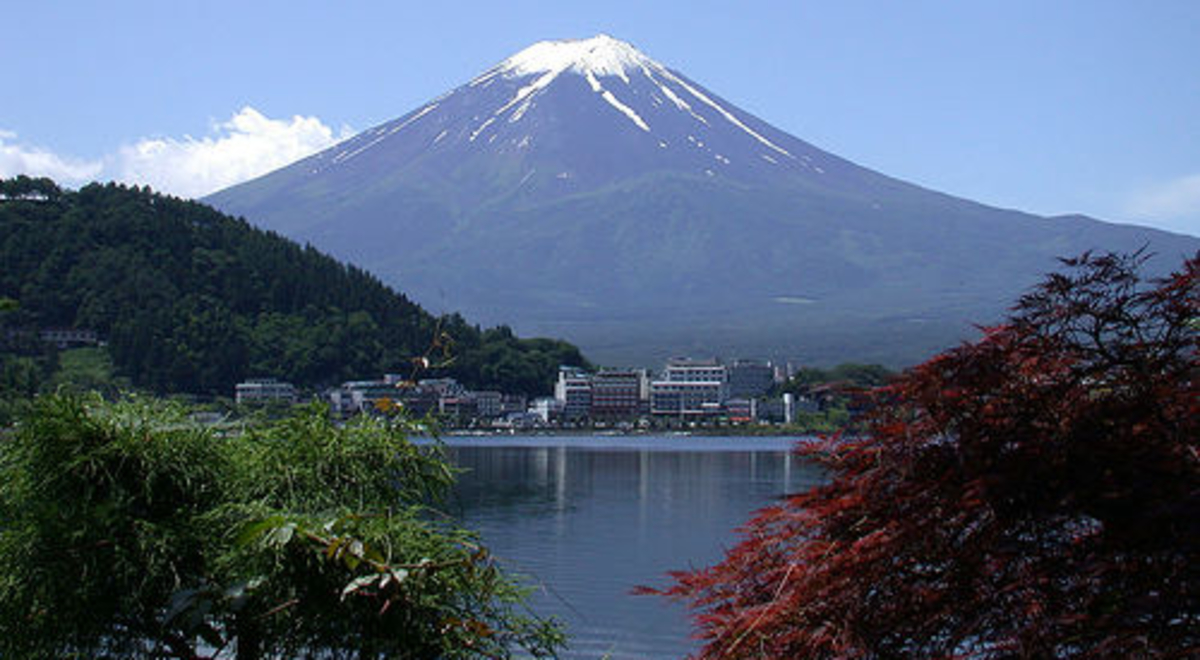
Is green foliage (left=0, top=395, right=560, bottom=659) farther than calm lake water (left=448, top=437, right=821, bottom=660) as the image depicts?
No

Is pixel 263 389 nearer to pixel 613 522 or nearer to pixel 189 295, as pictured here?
pixel 189 295

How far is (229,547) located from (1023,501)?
1749 millimetres

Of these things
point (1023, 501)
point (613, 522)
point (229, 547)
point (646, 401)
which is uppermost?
point (1023, 501)

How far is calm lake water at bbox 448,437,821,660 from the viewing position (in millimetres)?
18078

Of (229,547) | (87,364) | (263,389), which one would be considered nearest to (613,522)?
(229,547)

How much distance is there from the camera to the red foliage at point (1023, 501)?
118 inches

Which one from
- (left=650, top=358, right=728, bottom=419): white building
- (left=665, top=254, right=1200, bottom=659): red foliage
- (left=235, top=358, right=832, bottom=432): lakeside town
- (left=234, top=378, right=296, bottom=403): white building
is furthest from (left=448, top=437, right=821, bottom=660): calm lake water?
(left=650, top=358, right=728, bottom=419): white building

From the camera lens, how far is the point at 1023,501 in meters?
3.16

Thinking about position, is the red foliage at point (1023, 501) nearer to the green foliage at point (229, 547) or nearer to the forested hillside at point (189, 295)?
the green foliage at point (229, 547)

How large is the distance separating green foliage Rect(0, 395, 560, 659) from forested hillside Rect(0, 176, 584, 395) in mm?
70784

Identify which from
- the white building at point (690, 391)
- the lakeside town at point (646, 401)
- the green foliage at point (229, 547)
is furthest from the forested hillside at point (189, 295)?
the green foliage at point (229, 547)

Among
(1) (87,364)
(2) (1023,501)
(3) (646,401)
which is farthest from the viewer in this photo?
(3) (646,401)

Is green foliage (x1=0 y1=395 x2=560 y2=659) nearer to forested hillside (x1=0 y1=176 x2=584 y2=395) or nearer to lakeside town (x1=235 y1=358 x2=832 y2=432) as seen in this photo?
forested hillside (x1=0 y1=176 x2=584 y2=395)

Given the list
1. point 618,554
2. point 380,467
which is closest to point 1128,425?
point 380,467
